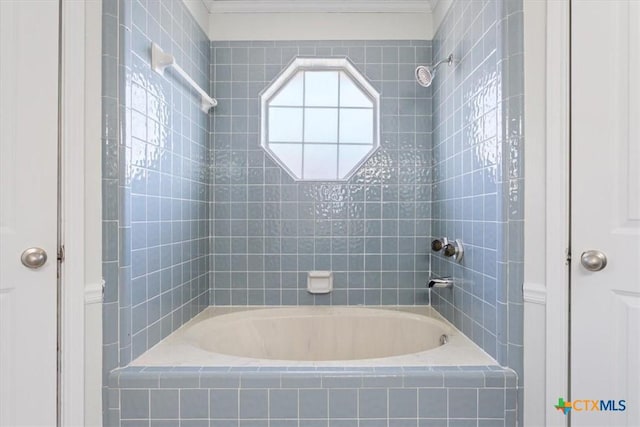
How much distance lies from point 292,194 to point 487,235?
124cm

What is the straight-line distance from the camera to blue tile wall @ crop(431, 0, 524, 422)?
1.55 m

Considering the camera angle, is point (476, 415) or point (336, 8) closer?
point (476, 415)

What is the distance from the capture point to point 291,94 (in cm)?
274

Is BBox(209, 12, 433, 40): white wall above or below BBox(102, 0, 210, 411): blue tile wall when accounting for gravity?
above

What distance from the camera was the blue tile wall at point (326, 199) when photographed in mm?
2637

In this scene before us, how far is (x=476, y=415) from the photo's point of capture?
1.53 metres

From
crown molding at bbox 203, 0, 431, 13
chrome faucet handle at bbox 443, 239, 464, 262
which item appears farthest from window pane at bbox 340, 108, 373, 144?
chrome faucet handle at bbox 443, 239, 464, 262
